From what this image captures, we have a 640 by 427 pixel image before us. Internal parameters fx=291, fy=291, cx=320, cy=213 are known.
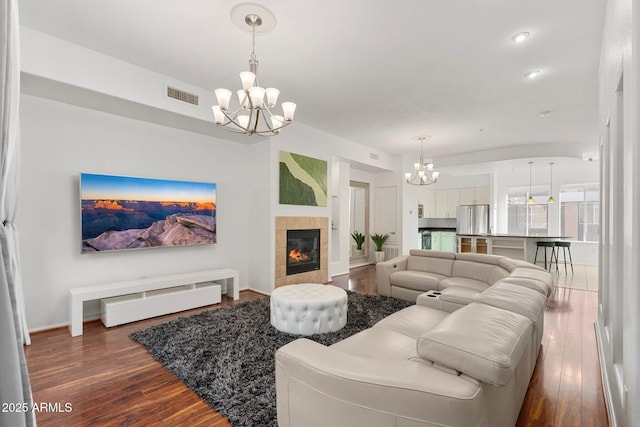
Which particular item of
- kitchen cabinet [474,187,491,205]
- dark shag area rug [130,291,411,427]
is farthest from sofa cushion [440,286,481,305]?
kitchen cabinet [474,187,491,205]

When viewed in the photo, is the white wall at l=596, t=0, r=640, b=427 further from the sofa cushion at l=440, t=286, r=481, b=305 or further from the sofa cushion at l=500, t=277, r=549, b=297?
the sofa cushion at l=440, t=286, r=481, b=305

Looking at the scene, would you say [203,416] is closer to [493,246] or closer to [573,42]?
[573,42]

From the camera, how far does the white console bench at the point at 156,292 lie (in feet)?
10.5

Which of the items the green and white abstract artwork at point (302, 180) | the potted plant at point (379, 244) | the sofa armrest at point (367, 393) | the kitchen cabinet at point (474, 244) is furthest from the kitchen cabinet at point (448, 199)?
the sofa armrest at point (367, 393)

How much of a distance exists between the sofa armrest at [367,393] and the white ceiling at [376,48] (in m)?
2.51

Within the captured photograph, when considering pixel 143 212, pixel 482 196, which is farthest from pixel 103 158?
pixel 482 196

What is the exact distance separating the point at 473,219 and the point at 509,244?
2.20m

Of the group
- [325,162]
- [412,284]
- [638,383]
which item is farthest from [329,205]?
[638,383]

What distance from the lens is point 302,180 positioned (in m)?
5.26

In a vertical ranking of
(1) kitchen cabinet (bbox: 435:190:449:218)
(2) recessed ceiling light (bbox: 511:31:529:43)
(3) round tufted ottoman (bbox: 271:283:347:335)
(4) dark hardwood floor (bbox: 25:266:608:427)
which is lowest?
(4) dark hardwood floor (bbox: 25:266:608:427)

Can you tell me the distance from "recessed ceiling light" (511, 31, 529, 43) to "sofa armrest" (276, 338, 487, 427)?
299 centimetres

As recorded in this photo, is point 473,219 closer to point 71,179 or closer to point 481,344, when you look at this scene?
point 481,344

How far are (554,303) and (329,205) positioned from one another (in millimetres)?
4022

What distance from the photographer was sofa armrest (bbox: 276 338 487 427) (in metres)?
1.04
